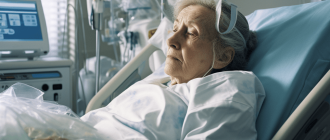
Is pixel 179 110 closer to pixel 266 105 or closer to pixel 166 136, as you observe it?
pixel 166 136

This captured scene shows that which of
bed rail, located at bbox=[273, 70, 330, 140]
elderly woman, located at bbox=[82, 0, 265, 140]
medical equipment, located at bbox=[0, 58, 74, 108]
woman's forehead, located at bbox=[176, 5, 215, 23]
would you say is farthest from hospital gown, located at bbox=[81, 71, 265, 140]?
medical equipment, located at bbox=[0, 58, 74, 108]

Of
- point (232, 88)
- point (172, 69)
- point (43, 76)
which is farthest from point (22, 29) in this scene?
point (232, 88)

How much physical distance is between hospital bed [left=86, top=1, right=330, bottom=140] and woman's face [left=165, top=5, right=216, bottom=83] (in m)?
0.22

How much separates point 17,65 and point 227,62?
4.44 feet

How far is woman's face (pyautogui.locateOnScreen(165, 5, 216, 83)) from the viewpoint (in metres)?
0.97

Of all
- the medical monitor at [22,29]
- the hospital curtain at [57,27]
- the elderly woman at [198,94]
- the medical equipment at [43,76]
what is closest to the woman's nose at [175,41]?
the elderly woman at [198,94]

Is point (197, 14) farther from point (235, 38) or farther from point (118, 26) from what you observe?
point (118, 26)

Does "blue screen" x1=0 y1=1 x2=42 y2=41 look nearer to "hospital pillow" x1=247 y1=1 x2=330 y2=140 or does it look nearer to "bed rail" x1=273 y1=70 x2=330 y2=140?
"hospital pillow" x1=247 y1=1 x2=330 y2=140

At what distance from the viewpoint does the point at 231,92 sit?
735 mm

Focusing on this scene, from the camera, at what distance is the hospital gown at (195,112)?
70 centimetres

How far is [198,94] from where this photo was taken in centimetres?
77

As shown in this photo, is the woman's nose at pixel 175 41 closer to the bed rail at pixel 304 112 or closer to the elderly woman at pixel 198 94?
the elderly woman at pixel 198 94

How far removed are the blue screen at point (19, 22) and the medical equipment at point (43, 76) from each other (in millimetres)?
200

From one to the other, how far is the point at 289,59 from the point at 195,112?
416 millimetres
